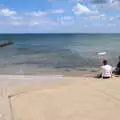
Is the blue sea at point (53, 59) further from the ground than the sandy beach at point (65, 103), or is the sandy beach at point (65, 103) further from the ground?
the sandy beach at point (65, 103)

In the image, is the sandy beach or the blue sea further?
the blue sea

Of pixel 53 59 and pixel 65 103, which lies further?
pixel 53 59

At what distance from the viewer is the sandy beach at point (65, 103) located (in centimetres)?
621

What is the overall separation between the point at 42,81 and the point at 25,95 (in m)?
2.53

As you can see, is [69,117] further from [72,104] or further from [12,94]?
[12,94]

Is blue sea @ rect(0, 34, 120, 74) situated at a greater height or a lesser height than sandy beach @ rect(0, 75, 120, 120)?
lesser

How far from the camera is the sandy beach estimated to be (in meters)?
6.21

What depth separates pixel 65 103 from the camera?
6.96 metres

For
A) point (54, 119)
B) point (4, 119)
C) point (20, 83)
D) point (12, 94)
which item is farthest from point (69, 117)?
point (20, 83)

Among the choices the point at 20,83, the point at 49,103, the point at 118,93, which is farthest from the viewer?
the point at 20,83

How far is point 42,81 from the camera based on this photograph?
1034 cm

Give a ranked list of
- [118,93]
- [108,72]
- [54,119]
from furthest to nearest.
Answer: [108,72], [118,93], [54,119]

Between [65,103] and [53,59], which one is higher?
[65,103]

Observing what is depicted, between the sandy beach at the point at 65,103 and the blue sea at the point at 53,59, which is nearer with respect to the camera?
the sandy beach at the point at 65,103
